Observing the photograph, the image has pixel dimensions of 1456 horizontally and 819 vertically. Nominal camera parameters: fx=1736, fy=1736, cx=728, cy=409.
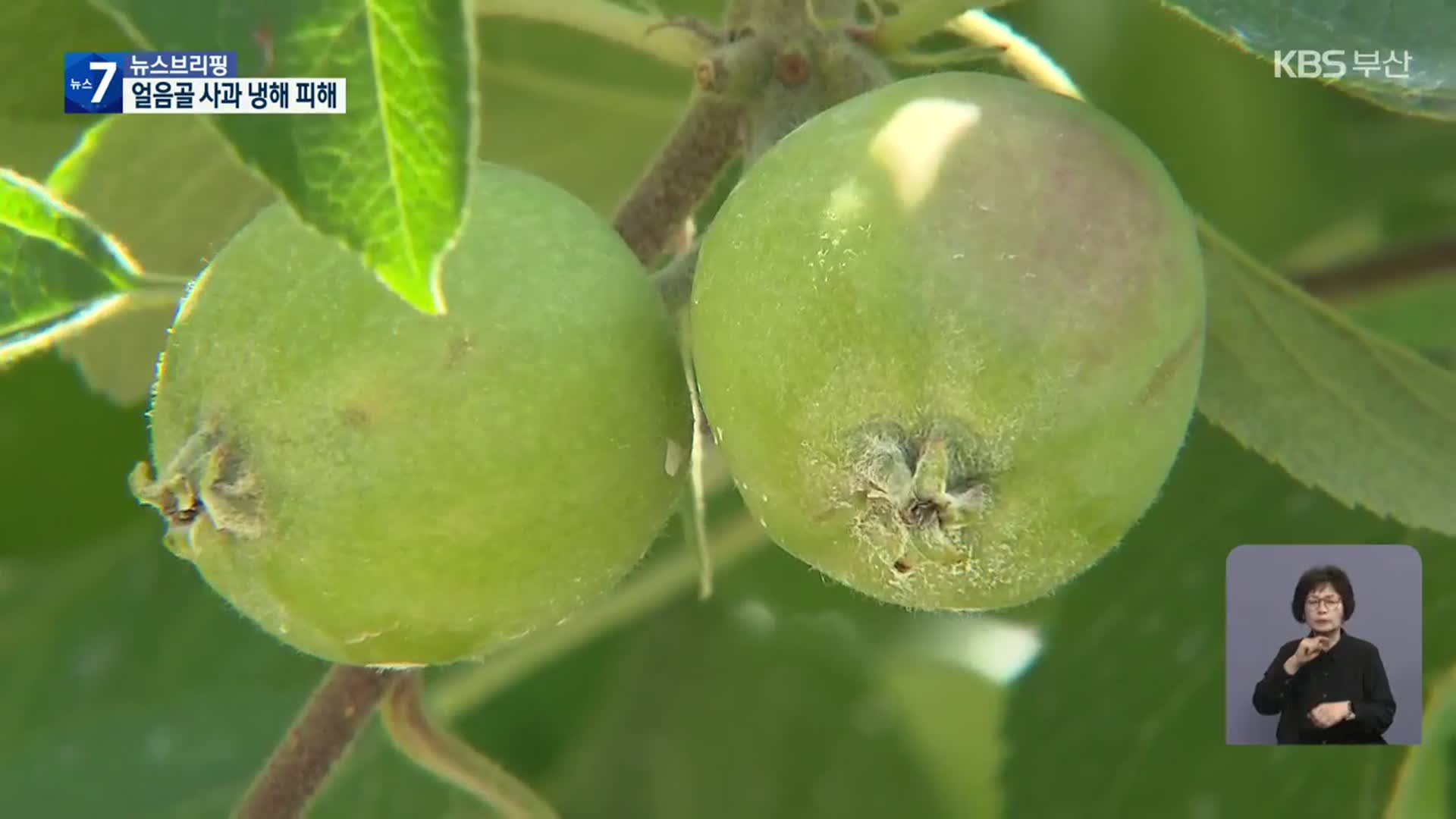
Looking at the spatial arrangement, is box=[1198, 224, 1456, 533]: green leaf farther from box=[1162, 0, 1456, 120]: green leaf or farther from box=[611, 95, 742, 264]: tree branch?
box=[611, 95, 742, 264]: tree branch

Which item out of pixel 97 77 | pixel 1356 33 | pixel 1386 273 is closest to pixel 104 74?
pixel 97 77

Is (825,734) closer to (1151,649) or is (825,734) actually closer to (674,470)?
(1151,649)

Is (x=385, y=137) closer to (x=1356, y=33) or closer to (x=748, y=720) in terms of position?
(x=1356, y=33)

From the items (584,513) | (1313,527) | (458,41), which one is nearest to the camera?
(458,41)

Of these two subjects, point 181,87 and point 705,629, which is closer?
point 181,87

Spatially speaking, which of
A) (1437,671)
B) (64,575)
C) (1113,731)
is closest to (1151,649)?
(1113,731)

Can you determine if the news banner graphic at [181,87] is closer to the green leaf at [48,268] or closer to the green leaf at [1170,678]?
the green leaf at [48,268]
